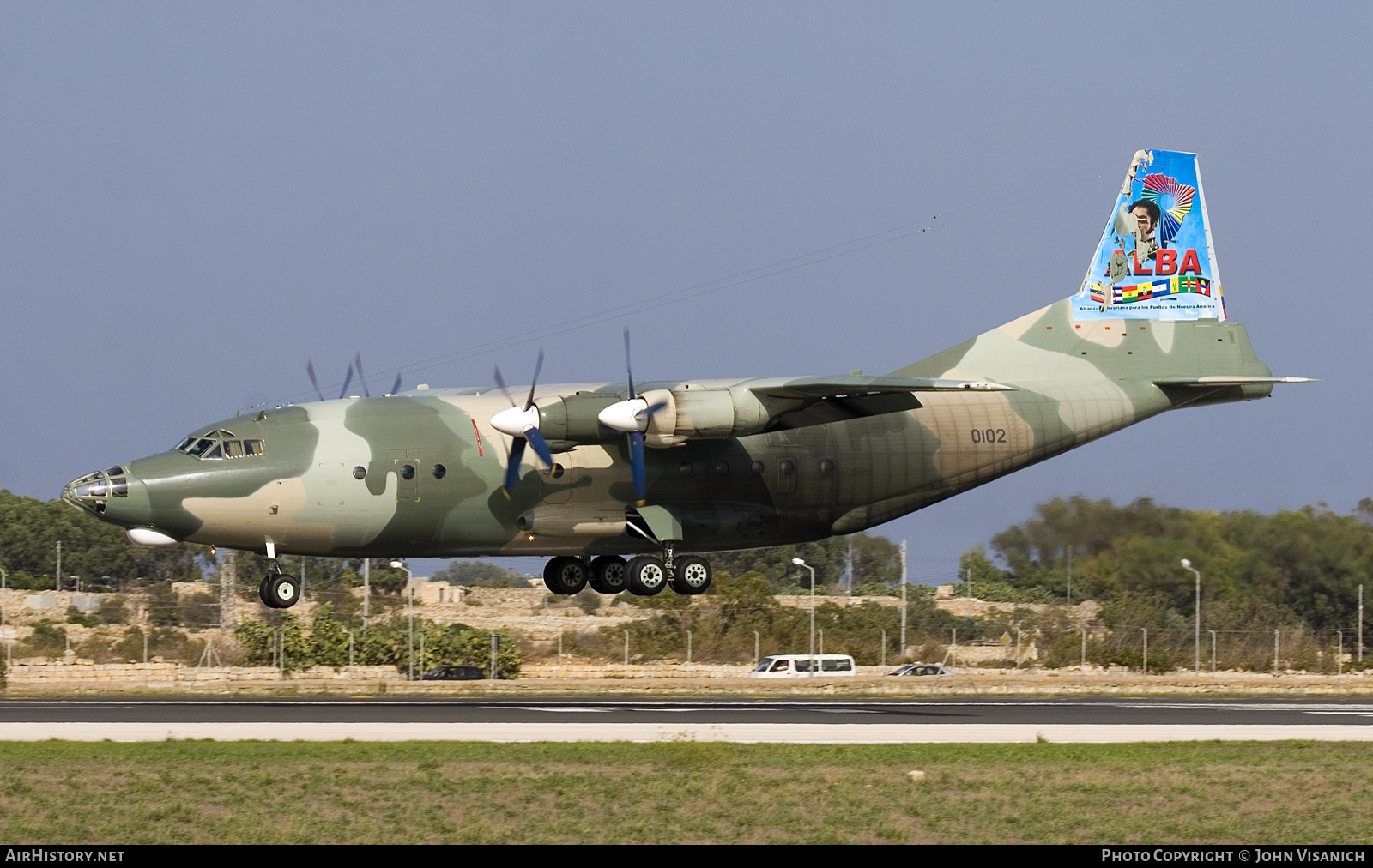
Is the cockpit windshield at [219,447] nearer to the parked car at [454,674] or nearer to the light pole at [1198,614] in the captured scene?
the parked car at [454,674]

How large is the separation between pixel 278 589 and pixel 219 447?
9.81 feet

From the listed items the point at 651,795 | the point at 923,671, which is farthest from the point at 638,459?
the point at 923,671

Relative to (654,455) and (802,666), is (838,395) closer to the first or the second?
(654,455)

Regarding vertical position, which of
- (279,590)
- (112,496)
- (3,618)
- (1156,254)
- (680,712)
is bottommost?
(680,712)

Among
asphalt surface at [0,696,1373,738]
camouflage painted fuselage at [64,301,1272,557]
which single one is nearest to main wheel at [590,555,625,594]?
camouflage painted fuselage at [64,301,1272,557]

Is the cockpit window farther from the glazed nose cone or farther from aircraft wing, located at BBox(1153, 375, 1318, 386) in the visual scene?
aircraft wing, located at BBox(1153, 375, 1318, 386)

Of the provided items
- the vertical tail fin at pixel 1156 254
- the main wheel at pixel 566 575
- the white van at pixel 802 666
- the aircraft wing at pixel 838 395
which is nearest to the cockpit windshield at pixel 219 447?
the main wheel at pixel 566 575

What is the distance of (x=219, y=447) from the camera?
31.2 m

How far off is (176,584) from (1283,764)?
4456 cm

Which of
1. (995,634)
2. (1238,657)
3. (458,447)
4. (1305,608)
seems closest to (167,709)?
(458,447)

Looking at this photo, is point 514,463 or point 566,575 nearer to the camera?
point 514,463

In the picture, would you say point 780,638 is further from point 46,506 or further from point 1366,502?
point 46,506

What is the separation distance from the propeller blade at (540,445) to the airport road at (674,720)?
4837mm

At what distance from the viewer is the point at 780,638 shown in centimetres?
4853
